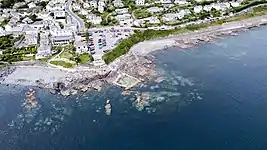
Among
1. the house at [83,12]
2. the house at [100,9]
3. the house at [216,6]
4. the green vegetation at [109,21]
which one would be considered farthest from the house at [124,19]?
the house at [216,6]

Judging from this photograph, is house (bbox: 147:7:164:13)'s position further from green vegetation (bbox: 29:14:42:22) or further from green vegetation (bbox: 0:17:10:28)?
green vegetation (bbox: 0:17:10:28)

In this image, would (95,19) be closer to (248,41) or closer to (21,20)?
(21,20)

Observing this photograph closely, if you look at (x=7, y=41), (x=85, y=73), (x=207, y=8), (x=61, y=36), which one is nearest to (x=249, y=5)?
(x=207, y=8)

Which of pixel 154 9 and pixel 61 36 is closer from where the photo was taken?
pixel 61 36

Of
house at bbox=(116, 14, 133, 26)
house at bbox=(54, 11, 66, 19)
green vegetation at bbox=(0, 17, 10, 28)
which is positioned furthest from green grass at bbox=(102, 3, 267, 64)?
green vegetation at bbox=(0, 17, 10, 28)

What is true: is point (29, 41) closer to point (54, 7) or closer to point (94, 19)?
point (94, 19)

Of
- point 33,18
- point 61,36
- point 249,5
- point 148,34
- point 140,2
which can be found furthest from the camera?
point 140,2

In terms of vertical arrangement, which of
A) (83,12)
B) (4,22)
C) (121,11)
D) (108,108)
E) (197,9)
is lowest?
(108,108)
